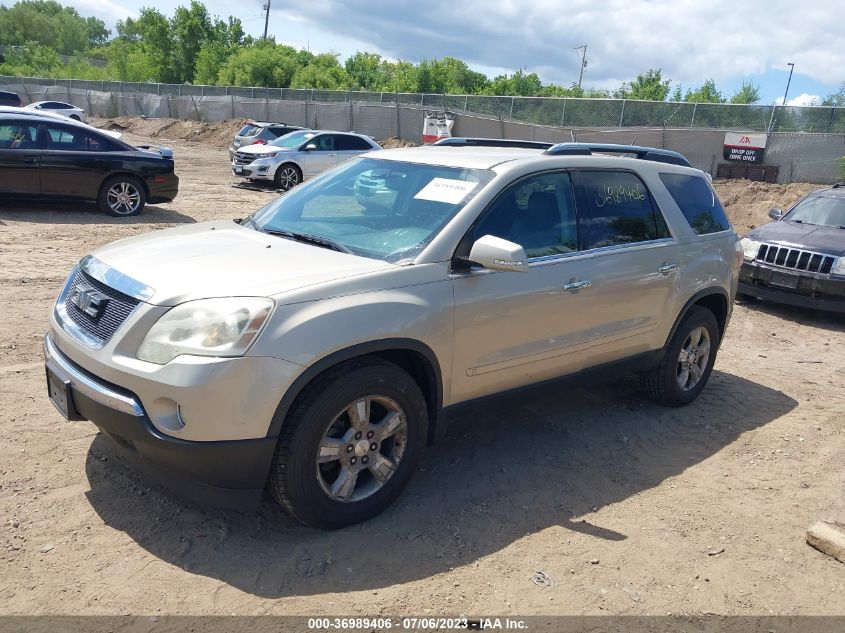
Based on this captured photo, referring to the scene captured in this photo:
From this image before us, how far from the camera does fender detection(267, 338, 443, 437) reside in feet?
10.7

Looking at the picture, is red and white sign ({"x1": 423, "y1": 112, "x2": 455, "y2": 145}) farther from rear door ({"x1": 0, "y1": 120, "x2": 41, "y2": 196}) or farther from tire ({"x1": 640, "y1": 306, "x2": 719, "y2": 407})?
tire ({"x1": 640, "y1": 306, "x2": 719, "y2": 407})

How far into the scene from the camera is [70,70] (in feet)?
247

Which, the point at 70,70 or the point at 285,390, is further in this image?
the point at 70,70

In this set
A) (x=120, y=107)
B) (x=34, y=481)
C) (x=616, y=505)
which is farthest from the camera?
(x=120, y=107)

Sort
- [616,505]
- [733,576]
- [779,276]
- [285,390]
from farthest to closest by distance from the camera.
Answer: [779,276]
[616,505]
[733,576]
[285,390]

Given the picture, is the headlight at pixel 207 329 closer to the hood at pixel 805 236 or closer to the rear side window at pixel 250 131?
the hood at pixel 805 236

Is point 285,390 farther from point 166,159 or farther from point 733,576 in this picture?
point 166,159

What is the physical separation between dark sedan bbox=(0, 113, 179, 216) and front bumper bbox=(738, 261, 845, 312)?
30.8ft

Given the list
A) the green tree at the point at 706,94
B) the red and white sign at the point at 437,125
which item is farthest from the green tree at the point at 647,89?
the red and white sign at the point at 437,125

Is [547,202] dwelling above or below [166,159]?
above

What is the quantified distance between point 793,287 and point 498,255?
691 centimetres

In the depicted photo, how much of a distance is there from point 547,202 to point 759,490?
2154 mm

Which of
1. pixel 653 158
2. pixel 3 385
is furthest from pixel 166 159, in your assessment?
pixel 653 158

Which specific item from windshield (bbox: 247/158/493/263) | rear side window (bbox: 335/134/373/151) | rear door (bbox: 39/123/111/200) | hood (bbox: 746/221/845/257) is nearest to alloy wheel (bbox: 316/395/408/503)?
windshield (bbox: 247/158/493/263)
